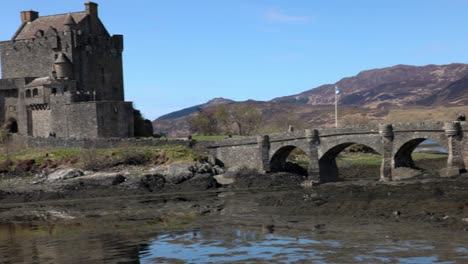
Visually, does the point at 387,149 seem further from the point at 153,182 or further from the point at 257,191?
the point at 153,182

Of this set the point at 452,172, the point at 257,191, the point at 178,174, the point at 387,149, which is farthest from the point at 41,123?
the point at 452,172

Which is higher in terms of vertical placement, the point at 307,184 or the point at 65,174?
the point at 65,174

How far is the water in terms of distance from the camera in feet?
77.4

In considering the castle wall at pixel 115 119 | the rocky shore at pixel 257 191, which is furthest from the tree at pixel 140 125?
the rocky shore at pixel 257 191

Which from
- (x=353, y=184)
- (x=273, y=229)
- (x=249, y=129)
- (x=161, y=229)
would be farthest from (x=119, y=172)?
(x=249, y=129)

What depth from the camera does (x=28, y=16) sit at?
7744 cm

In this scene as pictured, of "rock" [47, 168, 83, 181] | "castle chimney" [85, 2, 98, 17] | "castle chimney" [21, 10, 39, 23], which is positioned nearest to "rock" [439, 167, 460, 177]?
"rock" [47, 168, 83, 181]

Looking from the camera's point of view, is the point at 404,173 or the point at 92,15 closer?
the point at 404,173

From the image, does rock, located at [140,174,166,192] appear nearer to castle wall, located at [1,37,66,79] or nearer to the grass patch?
the grass patch

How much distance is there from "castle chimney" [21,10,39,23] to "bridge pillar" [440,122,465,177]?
49.9 meters

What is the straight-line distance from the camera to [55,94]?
221ft

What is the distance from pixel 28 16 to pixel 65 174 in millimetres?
28624

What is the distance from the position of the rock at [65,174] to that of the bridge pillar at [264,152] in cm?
1488

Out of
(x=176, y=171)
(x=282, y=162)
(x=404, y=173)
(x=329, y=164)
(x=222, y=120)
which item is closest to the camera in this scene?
(x=404, y=173)
